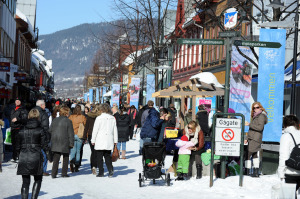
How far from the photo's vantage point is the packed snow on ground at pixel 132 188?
11.2m

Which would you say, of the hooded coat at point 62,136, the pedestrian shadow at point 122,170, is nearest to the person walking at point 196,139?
the pedestrian shadow at point 122,170

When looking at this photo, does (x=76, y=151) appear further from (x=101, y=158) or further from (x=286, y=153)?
(x=286, y=153)

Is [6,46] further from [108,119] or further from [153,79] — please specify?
[108,119]

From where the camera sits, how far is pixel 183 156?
13.5 meters

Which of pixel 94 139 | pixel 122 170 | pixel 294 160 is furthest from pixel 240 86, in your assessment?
pixel 294 160

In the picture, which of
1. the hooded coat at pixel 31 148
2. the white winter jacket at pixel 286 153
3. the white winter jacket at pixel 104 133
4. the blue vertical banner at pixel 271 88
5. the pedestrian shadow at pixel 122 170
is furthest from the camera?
the pedestrian shadow at pixel 122 170

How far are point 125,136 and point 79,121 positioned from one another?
4193 millimetres

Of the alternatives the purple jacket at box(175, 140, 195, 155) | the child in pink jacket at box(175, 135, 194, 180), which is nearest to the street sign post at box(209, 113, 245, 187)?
the child in pink jacket at box(175, 135, 194, 180)

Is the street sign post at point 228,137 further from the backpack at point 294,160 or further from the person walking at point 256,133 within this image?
the backpack at point 294,160

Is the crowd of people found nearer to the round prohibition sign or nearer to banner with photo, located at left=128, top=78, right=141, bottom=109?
the round prohibition sign

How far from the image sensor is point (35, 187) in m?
9.49

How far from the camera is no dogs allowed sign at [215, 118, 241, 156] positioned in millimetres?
11992

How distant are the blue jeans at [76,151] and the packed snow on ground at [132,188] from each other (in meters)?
0.68

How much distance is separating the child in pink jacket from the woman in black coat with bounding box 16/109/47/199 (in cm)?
452
